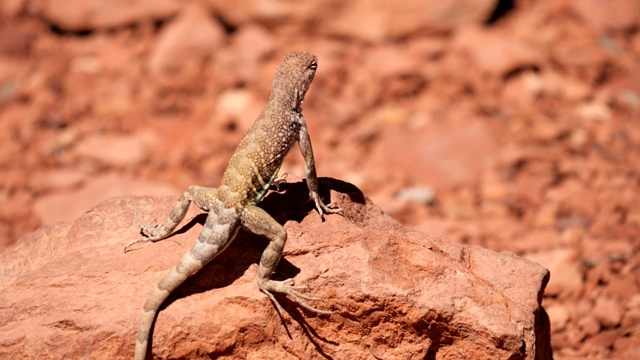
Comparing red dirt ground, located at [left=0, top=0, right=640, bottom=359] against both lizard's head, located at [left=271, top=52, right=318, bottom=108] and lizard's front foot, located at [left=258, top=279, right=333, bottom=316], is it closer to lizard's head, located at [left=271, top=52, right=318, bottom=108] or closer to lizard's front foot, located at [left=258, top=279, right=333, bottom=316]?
lizard's head, located at [left=271, top=52, right=318, bottom=108]

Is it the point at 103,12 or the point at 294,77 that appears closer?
the point at 294,77

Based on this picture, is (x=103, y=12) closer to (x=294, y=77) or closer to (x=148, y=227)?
(x=294, y=77)

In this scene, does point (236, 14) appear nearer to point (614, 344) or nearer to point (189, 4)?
point (189, 4)

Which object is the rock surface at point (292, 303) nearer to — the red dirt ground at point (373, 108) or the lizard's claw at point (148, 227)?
the lizard's claw at point (148, 227)

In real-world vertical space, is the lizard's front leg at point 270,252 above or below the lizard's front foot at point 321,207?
below

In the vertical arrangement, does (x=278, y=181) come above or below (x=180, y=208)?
above

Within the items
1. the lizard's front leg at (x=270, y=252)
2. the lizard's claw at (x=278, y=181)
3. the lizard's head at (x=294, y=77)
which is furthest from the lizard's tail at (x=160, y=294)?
the lizard's head at (x=294, y=77)

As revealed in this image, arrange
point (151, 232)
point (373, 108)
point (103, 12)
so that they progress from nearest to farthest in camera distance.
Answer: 1. point (151, 232)
2. point (373, 108)
3. point (103, 12)

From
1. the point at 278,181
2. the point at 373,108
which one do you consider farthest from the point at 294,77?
the point at 373,108

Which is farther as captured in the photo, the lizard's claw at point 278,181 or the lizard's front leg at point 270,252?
the lizard's claw at point 278,181
